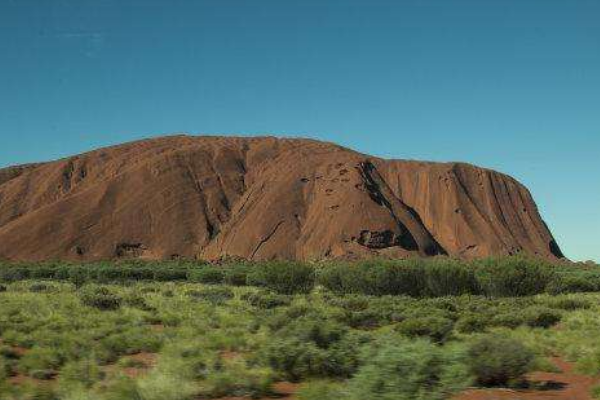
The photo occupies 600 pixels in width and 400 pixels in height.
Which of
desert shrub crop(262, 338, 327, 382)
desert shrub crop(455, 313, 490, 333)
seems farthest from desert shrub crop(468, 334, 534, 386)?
desert shrub crop(455, 313, 490, 333)

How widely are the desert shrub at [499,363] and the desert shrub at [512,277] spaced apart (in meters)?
31.7

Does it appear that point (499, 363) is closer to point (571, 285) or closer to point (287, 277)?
point (287, 277)

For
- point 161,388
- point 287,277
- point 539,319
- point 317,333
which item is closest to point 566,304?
point 539,319

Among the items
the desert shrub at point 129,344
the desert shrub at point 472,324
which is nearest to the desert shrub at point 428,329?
the desert shrub at point 472,324

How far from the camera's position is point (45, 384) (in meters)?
14.6

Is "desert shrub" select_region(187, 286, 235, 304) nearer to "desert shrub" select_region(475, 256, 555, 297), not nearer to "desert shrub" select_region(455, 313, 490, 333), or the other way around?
"desert shrub" select_region(455, 313, 490, 333)

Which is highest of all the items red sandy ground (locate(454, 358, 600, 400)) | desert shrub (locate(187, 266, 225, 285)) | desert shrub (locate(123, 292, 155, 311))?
red sandy ground (locate(454, 358, 600, 400))

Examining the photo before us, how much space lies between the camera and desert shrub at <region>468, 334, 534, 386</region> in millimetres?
15102

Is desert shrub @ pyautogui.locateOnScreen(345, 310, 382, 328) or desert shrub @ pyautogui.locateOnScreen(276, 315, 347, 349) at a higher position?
Answer: desert shrub @ pyautogui.locateOnScreen(276, 315, 347, 349)

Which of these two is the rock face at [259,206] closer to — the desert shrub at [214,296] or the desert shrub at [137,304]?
the desert shrub at [214,296]

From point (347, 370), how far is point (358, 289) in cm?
3527

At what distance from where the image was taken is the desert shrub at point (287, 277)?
51.1 m

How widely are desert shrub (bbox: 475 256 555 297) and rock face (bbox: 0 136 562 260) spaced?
1966 inches

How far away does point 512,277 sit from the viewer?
46.3 m
